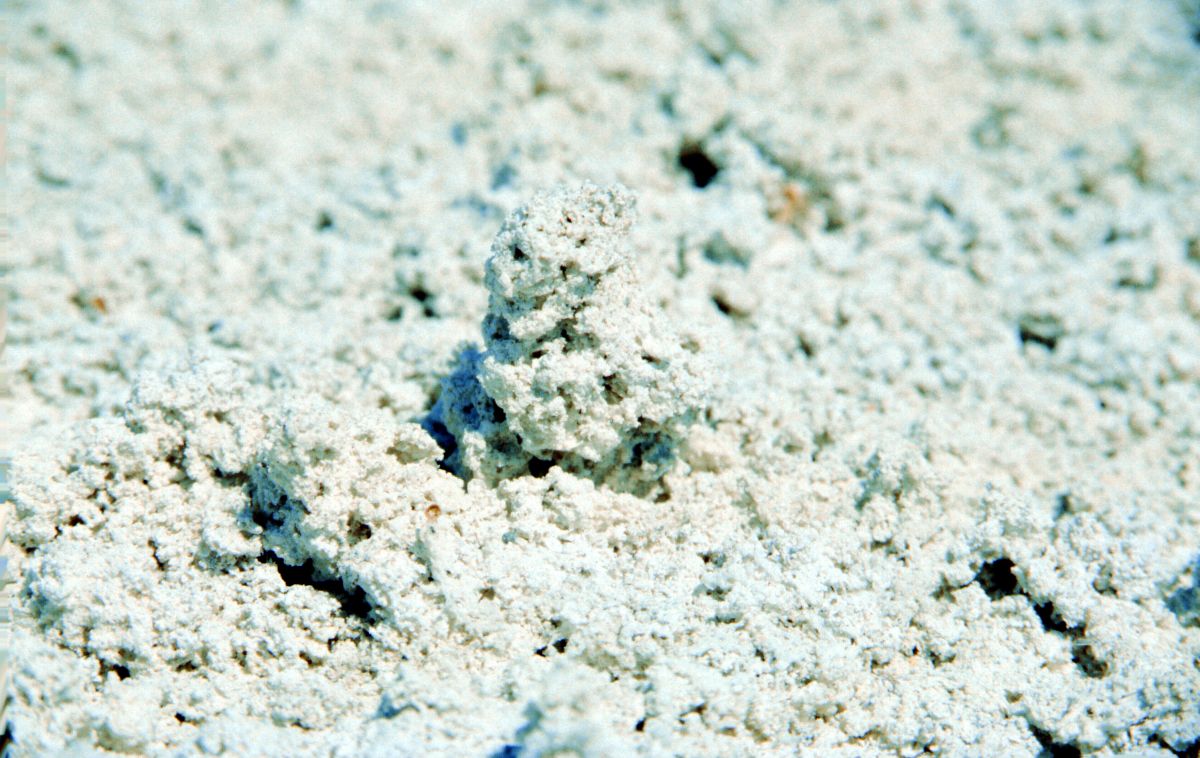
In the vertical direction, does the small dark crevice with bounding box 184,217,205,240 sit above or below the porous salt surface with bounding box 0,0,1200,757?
below

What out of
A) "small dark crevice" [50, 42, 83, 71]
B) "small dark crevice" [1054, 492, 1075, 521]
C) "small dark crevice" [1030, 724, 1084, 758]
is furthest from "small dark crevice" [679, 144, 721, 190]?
"small dark crevice" [50, 42, 83, 71]

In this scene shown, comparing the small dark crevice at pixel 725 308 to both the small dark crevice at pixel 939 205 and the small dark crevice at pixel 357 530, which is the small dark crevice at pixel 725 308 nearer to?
the small dark crevice at pixel 939 205

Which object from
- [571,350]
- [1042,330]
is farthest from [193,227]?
[1042,330]

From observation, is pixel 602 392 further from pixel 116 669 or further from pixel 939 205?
pixel 939 205

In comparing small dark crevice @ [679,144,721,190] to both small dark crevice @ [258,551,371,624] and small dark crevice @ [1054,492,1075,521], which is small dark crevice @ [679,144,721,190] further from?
small dark crevice @ [258,551,371,624]

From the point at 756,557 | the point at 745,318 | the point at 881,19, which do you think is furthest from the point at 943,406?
the point at 881,19

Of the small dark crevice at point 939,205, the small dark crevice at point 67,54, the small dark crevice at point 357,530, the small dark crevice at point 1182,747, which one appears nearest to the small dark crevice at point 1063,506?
the small dark crevice at point 1182,747

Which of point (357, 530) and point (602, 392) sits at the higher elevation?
point (602, 392)

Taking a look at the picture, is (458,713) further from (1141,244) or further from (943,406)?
(1141,244)
